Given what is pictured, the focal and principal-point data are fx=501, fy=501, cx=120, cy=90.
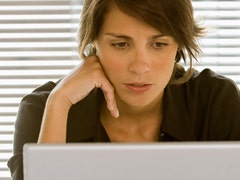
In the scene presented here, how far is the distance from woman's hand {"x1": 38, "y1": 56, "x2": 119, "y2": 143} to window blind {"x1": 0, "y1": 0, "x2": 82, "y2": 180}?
3.05ft

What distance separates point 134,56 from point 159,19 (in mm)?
116

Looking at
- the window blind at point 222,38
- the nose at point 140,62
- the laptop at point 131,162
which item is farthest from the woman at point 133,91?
the window blind at point 222,38

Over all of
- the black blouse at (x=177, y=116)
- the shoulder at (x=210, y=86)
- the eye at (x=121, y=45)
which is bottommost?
the black blouse at (x=177, y=116)

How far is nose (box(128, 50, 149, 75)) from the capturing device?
1.30m

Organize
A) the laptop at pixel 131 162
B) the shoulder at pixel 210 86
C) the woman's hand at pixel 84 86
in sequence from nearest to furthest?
the laptop at pixel 131 162
the woman's hand at pixel 84 86
the shoulder at pixel 210 86

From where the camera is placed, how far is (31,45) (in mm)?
2410

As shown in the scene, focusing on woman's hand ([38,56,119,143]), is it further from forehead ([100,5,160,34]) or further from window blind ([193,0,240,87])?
window blind ([193,0,240,87])

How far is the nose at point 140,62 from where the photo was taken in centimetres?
130

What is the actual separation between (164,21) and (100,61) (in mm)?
260

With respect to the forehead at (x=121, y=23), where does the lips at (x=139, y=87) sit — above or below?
below

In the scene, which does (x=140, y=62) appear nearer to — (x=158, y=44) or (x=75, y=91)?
(x=158, y=44)

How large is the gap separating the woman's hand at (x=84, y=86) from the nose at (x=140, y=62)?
0.16 metres

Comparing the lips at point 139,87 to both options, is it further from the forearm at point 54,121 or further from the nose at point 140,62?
the forearm at point 54,121

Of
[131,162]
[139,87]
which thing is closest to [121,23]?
[139,87]
